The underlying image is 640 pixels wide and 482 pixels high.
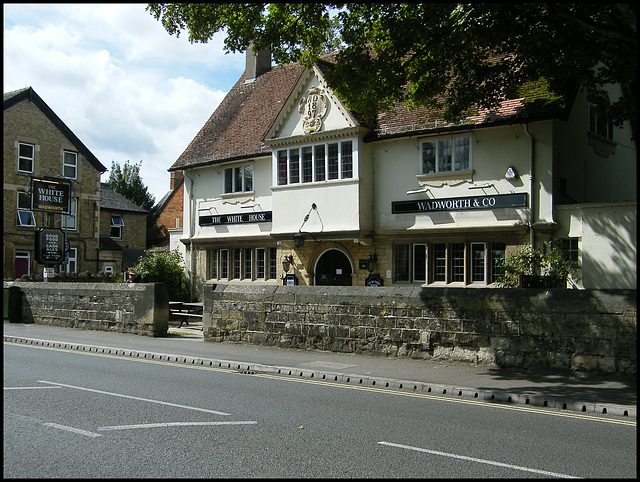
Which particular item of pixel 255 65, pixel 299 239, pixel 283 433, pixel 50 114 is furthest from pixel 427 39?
pixel 50 114

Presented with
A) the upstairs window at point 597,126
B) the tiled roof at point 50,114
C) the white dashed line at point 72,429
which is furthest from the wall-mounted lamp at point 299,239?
the tiled roof at point 50,114

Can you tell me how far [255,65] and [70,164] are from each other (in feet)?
47.4

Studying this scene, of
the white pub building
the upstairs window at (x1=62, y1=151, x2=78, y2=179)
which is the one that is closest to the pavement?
the white pub building

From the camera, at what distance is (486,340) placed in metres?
11.5

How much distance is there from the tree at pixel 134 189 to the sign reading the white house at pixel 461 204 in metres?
40.4

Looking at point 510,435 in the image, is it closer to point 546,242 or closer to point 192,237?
point 546,242

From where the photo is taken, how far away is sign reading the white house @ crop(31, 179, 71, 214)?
22719 mm

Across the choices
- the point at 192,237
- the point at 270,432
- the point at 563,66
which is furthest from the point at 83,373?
the point at 192,237

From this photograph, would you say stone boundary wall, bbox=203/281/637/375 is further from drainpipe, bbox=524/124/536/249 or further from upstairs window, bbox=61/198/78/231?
upstairs window, bbox=61/198/78/231

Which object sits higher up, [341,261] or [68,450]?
[341,261]

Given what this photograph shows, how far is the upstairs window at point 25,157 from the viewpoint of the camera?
34.0 m

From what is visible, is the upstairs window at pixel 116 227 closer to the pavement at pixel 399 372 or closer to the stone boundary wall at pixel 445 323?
the pavement at pixel 399 372

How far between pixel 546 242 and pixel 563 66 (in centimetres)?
707

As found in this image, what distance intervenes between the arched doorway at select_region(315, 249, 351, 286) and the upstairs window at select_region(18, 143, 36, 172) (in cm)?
2046
